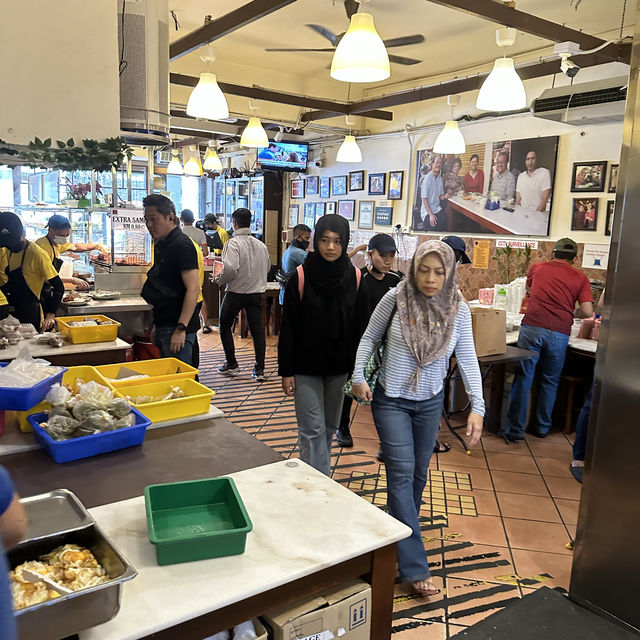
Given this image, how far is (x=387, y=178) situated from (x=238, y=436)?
6929mm

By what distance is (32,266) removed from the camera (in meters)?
4.48

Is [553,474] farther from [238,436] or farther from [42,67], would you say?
[42,67]

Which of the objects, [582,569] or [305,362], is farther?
[305,362]

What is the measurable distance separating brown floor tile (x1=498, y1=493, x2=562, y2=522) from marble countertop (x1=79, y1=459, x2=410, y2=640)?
7.18ft

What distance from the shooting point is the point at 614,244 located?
5.14ft

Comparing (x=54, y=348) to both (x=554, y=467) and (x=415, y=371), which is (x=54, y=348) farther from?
(x=554, y=467)

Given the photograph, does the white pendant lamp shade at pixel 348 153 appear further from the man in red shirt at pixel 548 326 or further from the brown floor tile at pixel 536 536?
the brown floor tile at pixel 536 536

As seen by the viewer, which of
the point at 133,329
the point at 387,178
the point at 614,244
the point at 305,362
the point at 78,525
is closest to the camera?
the point at 78,525

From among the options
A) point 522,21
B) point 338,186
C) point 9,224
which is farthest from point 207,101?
point 338,186

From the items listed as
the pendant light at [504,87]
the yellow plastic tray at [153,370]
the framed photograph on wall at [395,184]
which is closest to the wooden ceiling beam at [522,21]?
the pendant light at [504,87]

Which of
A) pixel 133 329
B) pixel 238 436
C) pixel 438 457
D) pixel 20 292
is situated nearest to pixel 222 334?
pixel 133 329

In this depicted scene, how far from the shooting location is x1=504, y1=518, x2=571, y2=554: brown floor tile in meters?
3.21

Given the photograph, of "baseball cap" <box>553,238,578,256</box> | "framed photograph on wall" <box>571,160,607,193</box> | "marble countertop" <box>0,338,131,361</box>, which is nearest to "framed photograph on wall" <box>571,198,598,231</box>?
"framed photograph on wall" <box>571,160,607,193</box>

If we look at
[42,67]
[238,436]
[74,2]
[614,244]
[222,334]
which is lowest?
[222,334]
